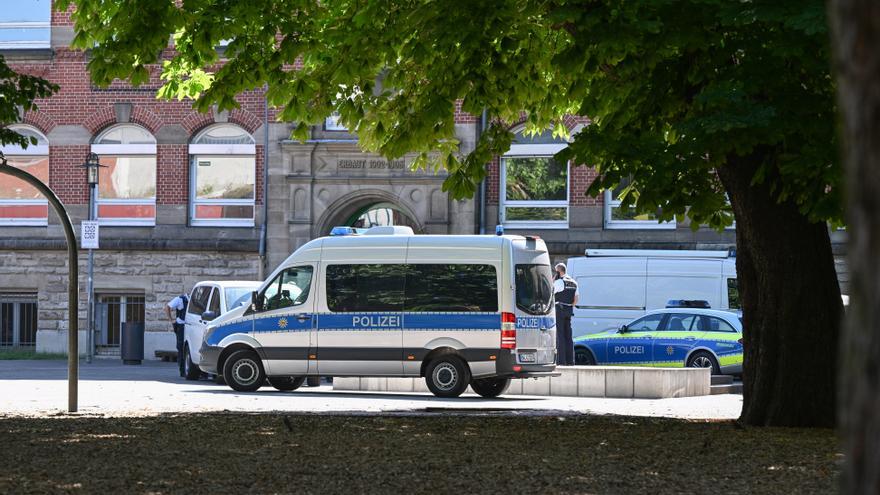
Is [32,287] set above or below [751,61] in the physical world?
below

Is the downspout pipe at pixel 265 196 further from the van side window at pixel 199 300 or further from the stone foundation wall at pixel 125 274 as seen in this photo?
the van side window at pixel 199 300

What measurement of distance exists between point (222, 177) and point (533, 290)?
14.6 m

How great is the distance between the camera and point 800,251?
1233 centimetres

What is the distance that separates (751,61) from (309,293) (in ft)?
32.0

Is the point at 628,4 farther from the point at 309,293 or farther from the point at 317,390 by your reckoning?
the point at 317,390

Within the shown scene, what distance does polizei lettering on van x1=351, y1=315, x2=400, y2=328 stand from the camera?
1897 centimetres

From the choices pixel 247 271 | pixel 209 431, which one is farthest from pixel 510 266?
pixel 247 271

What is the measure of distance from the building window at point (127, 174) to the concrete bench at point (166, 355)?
3.37 meters

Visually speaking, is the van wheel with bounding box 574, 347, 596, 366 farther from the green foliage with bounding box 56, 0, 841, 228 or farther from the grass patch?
the grass patch

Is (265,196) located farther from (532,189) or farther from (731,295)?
(731,295)

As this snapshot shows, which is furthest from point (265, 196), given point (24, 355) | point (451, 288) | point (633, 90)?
point (633, 90)

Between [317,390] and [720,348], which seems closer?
[317,390]

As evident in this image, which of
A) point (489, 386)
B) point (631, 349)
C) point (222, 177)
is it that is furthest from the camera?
point (222, 177)

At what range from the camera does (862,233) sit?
2.29m
